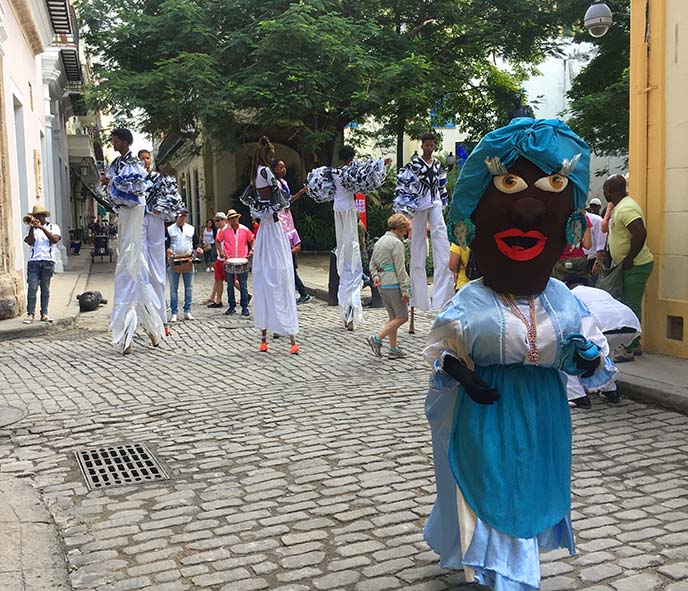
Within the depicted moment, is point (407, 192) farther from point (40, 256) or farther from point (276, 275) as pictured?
point (40, 256)

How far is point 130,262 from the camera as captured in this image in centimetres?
902

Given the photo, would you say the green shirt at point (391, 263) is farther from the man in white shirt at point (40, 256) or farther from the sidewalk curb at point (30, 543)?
the man in white shirt at point (40, 256)

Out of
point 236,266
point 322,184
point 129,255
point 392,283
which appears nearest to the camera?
point 392,283

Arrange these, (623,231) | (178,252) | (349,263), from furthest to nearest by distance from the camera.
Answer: (178,252)
(349,263)
(623,231)

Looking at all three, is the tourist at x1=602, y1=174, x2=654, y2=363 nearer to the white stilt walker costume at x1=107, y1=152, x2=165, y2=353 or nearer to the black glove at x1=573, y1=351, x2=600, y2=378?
the black glove at x1=573, y1=351, x2=600, y2=378

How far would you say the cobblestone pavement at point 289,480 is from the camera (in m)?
3.60

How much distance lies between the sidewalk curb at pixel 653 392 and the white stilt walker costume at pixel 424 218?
10.6ft

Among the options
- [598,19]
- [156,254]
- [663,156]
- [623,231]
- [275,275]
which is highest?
[598,19]

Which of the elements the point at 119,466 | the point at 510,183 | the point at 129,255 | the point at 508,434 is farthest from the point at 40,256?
the point at 508,434

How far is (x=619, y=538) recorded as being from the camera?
3900mm

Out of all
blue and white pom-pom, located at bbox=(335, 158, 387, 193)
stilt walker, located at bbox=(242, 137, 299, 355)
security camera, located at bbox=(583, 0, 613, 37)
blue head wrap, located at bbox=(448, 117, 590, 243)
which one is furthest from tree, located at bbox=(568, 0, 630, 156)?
blue head wrap, located at bbox=(448, 117, 590, 243)

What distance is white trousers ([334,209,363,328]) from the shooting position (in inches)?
409

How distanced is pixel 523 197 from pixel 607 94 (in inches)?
730

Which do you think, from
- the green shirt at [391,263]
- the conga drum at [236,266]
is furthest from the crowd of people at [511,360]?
the conga drum at [236,266]
